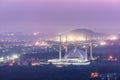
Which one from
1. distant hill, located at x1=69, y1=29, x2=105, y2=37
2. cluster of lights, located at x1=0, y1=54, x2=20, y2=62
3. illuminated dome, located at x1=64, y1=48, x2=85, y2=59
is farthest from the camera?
distant hill, located at x1=69, y1=29, x2=105, y2=37

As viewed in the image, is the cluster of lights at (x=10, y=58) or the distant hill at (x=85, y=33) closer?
the cluster of lights at (x=10, y=58)

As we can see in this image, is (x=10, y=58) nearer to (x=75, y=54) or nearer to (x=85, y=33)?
(x=75, y=54)

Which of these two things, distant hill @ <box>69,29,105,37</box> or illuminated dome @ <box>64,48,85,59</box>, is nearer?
illuminated dome @ <box>64,48,85,59</box>

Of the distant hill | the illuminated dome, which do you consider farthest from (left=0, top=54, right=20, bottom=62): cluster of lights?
the distant hill

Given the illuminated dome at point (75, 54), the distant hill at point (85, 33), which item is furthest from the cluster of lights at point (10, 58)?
the distant hill at point (85, 33)

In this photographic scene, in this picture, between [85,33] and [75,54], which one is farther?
[85,33]

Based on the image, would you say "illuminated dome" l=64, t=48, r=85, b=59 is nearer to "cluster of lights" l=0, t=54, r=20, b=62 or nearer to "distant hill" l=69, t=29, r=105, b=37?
"cluster of lights" l=0, t=54, r=20, b=62

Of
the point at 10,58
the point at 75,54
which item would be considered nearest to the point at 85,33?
the point at 75,54

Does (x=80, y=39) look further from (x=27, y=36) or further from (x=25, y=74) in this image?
(x=25, y=74)

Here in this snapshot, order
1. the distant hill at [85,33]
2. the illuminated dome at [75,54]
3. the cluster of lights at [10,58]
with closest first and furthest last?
the cluster of lights at [10,58] < the illuminated dome at [75,54] < the distant hill at [85,33]

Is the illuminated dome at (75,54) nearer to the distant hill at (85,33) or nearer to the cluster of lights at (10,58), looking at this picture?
the cluster of lights at (10,58)

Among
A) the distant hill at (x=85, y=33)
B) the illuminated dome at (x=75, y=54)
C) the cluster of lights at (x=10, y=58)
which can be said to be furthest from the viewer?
the distant hill at (x=85, y=33)
